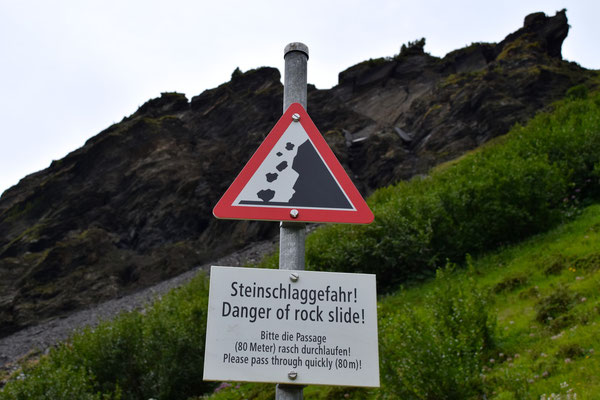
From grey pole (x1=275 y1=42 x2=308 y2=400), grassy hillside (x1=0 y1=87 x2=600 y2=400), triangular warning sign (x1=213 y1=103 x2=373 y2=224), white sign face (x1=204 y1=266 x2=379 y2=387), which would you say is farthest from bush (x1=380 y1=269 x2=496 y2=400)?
grey pole (x1=275 y1=42 x2=308 y2=400)

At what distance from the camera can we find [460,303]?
9.22 metres

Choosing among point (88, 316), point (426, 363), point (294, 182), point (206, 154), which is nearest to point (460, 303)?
point (426, 363)

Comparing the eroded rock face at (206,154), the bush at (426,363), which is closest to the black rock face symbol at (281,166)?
the bush at (426,363)

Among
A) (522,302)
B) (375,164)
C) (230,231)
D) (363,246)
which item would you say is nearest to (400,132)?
(375,164)

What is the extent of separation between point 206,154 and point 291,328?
296 feet

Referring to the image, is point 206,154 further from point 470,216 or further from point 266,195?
point 266,195

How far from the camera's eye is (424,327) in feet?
25.1

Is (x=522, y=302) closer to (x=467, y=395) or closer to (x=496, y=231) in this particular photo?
(x=467, y=395)

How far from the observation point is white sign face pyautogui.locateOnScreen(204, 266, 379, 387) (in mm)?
2596

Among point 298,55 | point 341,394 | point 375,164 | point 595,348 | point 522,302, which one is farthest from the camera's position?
point 375,164

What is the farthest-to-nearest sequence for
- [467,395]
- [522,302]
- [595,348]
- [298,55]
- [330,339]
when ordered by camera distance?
[522,302]
[595,348]
[467,395]
[298,55]
[330,339]

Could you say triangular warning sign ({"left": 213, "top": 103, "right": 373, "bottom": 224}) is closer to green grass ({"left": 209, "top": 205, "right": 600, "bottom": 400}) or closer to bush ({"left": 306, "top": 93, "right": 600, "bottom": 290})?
green grass ({"left": 209, "top": 205, "right": 600, "bottom": 400})

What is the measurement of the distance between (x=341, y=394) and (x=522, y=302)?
5623 millimetres

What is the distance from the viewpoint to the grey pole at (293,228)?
8.56ft
